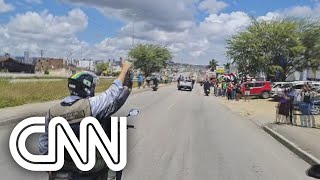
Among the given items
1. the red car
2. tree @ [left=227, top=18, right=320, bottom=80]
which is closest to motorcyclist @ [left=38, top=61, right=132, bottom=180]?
the red car

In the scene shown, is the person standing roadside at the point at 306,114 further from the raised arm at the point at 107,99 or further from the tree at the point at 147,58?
the tree at the point at 147,58

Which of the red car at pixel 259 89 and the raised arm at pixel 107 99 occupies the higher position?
the raised arm at pixel 107 99

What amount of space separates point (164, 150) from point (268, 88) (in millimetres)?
37592

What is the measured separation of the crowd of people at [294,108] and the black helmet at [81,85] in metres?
17.6

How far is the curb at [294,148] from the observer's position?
39.4 feet

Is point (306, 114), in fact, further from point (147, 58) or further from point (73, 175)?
point (147, 58)

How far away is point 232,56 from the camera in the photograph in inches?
2308

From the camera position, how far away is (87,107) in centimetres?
362

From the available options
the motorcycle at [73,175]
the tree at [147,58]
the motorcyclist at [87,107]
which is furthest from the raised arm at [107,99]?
the tree at [147,58]

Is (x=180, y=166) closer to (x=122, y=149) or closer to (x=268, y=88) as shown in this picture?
(x=122, y=149)

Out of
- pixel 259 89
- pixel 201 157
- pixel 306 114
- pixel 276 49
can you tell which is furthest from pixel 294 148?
pixel 276 49

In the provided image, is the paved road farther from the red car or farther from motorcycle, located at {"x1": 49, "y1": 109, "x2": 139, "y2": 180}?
the red car

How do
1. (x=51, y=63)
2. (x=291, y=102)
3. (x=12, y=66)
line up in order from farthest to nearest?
1. (x=51, y=63)
2. (x=12, y=66)
3. (x=291, y=102)

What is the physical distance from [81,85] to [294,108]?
19.8m
